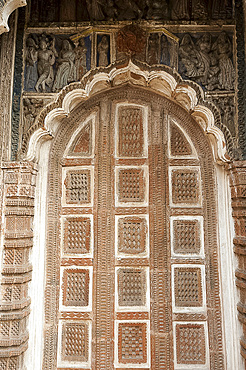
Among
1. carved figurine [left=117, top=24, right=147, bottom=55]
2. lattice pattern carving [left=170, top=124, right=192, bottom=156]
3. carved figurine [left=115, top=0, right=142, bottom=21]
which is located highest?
carved figurine [left=115, top=0, right=142, bottom=21]

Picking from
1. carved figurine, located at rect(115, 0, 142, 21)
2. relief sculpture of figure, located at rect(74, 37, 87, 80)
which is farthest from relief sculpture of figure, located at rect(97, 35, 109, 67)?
carved figurine, located at rect(115, 0, 142, 21)

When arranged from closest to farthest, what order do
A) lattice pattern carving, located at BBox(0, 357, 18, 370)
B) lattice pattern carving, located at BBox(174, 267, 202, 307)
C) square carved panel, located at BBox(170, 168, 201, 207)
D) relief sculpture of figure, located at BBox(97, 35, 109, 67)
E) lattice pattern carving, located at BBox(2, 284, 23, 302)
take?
lattice pattern carving, located at BBox(0, 357, 18, 370) < lattice pattern carving, located at BBox(2, 284, 23, 302) < lattice pattern carving, located at BBox(174, 267, 202, 307) < relief sculpture of figure, located at BBox(97, 35, 109, 67) < square carved panel, located at BBox(170, 168, 201, 207)

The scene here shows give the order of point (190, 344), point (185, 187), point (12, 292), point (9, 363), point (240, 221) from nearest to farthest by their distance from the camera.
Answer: point (9, 363), point (12, 292), point (240, 221), point (190, 344), point (185, 187)

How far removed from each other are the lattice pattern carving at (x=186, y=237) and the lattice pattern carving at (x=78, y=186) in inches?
61.9

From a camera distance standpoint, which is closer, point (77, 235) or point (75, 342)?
point (75, 342)

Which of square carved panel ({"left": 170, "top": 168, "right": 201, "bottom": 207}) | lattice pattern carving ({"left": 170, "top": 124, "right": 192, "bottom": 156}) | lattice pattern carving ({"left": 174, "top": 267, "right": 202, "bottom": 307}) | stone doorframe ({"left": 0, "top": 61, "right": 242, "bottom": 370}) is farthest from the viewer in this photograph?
lattice pattern carving ({"left": 170, "top": 124, "right": 192, "bottom": 156})

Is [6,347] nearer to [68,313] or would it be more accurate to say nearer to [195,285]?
[68,313]

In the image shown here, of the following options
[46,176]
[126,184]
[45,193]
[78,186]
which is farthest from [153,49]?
[45,193]

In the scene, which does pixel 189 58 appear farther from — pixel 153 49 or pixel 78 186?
pixel 78 186

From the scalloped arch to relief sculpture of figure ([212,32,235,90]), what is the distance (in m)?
0.52

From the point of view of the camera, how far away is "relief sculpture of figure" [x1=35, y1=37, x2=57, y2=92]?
550 centimetres

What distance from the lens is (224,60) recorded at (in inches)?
217

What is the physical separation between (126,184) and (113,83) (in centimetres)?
174

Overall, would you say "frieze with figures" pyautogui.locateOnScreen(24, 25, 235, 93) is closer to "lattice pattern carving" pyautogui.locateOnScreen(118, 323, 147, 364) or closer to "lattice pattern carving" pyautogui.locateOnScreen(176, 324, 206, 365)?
"lattice pattern carving" pyautogui.locateOnScreen(176, 324, 206, 365)
